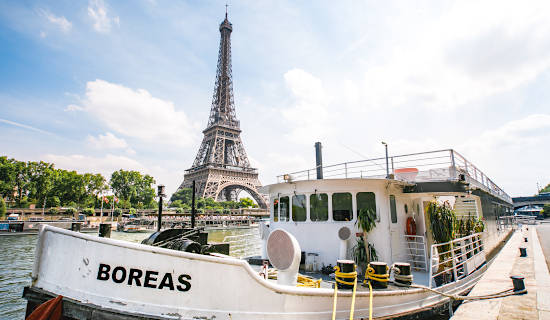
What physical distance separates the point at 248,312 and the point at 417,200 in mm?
7634

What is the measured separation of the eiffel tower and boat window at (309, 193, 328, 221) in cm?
5923

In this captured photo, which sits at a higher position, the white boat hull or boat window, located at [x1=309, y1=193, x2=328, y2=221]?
boat window, located at [x1=309, y1=193, x2=328, y2=221]

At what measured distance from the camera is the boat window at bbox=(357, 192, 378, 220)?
7.65 metres

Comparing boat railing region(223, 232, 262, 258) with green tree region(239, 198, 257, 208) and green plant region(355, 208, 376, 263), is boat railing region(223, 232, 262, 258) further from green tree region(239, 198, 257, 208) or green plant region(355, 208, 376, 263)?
green tree region(239, 198, 257, 208)

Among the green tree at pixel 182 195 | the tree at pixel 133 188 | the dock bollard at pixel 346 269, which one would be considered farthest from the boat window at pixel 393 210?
the green tree at pixel 182 195

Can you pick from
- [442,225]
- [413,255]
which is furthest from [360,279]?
[442,225]

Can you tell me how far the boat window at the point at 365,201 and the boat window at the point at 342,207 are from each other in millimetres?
245

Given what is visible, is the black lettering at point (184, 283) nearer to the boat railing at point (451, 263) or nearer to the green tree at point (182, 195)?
the boat railing at point (451, 263)

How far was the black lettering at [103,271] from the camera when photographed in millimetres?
3732

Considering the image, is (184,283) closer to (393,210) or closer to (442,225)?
(393,210)

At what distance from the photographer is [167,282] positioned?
3.71m

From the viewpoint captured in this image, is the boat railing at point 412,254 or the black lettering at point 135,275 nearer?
the black lettering at point 135,275

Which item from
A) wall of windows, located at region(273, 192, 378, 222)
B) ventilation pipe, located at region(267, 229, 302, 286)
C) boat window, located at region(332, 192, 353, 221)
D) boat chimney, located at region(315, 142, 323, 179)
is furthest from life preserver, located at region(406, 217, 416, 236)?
ventilation pipe, located at region(267, 229, 302, 286)

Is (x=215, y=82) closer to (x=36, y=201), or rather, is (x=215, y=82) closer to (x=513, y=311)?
(x=36, y=201)
